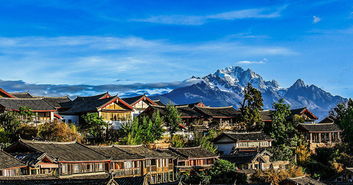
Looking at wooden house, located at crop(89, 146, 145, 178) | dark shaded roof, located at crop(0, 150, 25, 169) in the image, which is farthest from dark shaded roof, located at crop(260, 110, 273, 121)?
dark shaded roof, located at crop(0, 150, 25, 169)

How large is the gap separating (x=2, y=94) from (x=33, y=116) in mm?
6744

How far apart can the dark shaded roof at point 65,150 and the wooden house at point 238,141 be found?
74.9ft

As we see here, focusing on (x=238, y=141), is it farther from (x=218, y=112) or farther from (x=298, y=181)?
(x=298, y=181)

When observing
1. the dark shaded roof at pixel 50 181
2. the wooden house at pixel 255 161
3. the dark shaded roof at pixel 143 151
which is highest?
the dark shaded roof at pixel 143 151

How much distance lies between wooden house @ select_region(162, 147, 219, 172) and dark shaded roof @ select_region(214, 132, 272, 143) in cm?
745

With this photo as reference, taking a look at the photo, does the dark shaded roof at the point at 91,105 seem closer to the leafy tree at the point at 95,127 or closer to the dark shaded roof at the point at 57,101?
the leafy tree at the point at 95,127

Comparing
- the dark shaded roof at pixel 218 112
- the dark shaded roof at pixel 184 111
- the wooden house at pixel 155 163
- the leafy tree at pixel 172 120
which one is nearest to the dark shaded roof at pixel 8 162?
the wooden house at pixel 155 163

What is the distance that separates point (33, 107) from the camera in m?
55.2

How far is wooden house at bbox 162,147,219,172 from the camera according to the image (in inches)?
2132

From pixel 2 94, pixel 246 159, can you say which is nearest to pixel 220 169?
pixel 246 159

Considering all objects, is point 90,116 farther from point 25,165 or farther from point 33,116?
point 25,165

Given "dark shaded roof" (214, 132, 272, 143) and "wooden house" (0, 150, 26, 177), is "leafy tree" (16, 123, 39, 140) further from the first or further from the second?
→ "dark shaded roof" (214, 132, 272, 143)

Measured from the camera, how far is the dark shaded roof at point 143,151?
50719 millimetres

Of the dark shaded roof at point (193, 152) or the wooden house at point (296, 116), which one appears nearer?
the dark shaded roof at point (193, 152)
